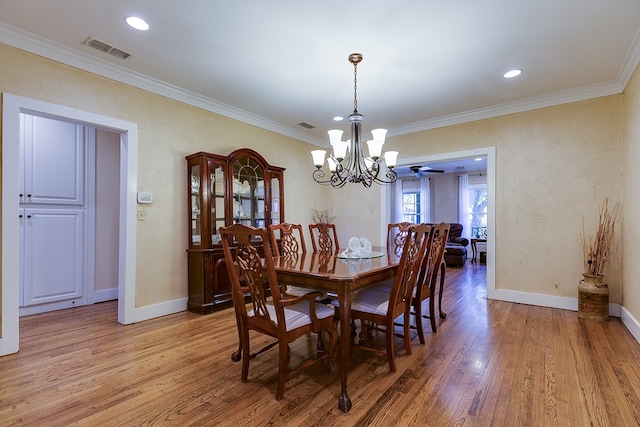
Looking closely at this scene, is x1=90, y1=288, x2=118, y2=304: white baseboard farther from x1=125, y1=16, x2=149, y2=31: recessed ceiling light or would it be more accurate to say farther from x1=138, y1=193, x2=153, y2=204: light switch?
x1=125, y1=16, x2=149, y2=31: recessed ceiling light

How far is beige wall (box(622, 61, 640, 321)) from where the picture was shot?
2.77 m

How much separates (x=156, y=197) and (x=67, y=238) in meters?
1.46

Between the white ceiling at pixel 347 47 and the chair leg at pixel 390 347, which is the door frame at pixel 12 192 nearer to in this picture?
the white ceiling at pixel 347 47

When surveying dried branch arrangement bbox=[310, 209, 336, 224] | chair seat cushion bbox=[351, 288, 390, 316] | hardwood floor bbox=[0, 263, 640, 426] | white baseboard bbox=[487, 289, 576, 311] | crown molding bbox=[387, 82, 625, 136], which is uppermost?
crown molding bbox=[387, 82, 625, 136]

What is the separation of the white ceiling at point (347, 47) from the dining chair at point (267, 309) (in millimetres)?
1659

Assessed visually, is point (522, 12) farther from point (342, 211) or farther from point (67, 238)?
point (67, 238)

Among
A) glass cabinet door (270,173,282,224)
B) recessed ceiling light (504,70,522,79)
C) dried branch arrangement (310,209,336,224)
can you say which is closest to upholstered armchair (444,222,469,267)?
dried branch arrangement (310,209,336,224)

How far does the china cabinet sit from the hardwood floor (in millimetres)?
557

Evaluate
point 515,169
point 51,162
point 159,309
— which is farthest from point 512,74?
point 51,162

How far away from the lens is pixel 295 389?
1928mm

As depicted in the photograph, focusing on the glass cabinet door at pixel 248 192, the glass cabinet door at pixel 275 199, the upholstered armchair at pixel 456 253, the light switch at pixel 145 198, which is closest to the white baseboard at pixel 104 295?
the light switch at pixel 145 198

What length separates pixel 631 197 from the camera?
9.72 ft

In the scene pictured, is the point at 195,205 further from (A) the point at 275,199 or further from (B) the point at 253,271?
(B) the point at 253,271

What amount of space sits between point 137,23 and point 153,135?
1.26 metres
